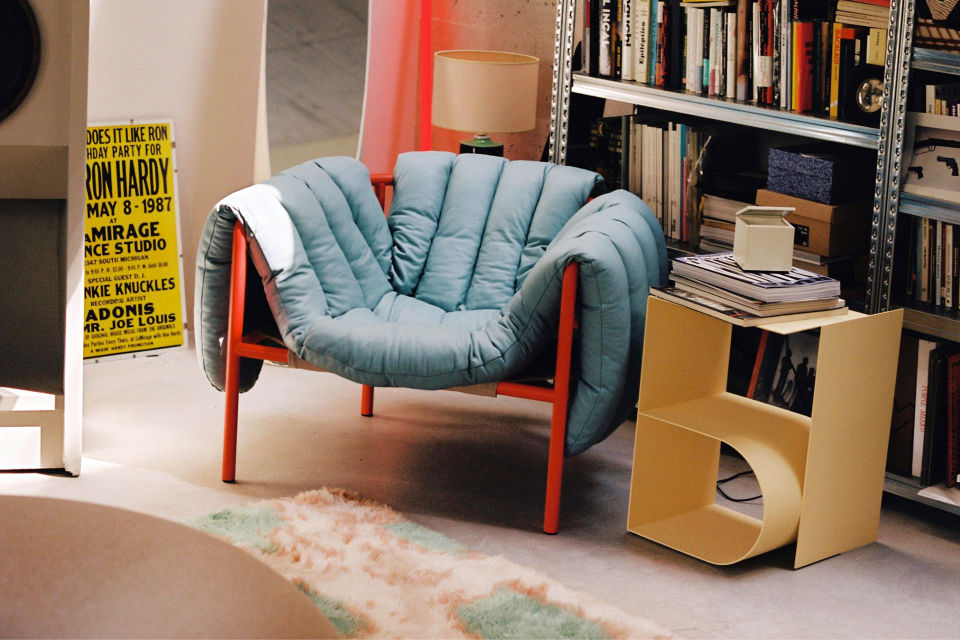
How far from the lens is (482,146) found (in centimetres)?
389

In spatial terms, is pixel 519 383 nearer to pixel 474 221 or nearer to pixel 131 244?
pixel 474 221

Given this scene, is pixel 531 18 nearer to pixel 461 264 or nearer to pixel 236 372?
pixel 461 264

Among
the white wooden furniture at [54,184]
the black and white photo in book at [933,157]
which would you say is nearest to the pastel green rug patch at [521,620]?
the white wooden furniture at [54,184]

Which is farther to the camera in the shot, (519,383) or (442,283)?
(442,283)

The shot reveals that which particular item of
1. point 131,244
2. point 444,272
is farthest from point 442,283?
point 131,244

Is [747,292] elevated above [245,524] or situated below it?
above

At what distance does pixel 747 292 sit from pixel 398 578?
98 centimetres

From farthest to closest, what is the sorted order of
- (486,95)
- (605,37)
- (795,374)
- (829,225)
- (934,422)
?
(486,95) → (605,37) → (795,374) → (829,225) → (934,422)

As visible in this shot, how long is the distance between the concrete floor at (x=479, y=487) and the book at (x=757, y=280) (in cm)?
64

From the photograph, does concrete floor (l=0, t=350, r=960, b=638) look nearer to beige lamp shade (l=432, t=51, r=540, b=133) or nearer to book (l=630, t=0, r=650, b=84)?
beige lamp shade (l=432, t=51, r=540, b=133)

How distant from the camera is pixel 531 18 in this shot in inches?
161

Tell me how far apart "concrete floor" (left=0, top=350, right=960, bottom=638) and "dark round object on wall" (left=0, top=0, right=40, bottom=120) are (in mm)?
951

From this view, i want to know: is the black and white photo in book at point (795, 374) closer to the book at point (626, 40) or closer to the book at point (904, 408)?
the book at point (904, 408)

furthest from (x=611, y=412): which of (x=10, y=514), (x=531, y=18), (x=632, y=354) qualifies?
(x=531, y=18)
